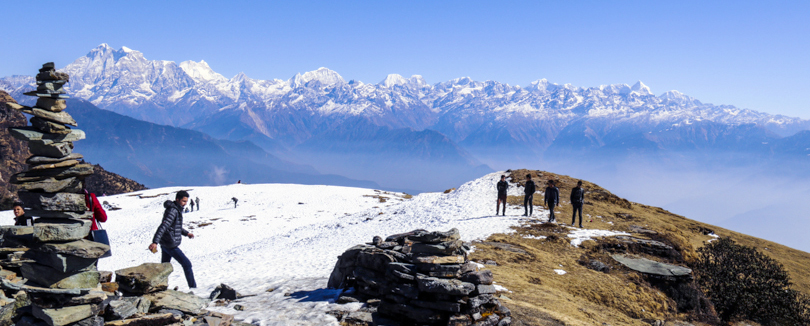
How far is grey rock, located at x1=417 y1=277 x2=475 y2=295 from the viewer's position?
31.4 feet

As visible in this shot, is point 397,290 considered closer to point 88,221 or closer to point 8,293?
point 88,221

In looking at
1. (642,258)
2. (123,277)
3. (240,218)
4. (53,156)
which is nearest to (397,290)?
(123,277)

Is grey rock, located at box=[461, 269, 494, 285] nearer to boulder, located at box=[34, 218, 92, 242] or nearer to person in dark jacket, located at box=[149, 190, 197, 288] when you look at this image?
person in dark jacket, located at box=[149, 190, 197, 288]

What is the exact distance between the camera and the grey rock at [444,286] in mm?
9578

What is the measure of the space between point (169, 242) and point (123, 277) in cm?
223

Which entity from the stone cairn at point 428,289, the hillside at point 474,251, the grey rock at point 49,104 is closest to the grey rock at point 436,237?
the stone cairn at point 428,289

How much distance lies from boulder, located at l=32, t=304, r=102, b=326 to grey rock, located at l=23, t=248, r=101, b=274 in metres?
0.77

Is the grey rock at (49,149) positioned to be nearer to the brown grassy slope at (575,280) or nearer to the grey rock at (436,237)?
the grey rock at (436,237)

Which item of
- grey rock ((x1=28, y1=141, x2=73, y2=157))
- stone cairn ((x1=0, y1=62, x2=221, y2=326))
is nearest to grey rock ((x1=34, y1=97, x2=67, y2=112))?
stone cairn ((x1=0, y1=62, x2=221, y2=326))

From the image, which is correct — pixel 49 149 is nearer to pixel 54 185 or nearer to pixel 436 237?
pixel 54 185

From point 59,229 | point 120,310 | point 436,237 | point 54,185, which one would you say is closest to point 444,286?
A: point 436,237

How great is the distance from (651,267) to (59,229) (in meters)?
20.1

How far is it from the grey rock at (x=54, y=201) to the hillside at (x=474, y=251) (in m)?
4.79

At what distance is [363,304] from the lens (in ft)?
37.1
